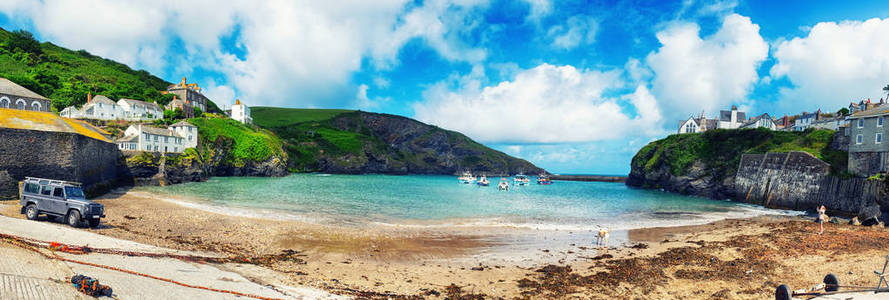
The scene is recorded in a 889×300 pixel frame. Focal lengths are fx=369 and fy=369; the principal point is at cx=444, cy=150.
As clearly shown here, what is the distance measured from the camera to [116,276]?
9.34 meters

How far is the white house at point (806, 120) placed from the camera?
2983 inches

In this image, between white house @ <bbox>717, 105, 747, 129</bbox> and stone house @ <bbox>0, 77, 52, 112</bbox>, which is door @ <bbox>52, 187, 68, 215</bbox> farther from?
white house @ <bbox>717, 105, 747, 129</bbox>

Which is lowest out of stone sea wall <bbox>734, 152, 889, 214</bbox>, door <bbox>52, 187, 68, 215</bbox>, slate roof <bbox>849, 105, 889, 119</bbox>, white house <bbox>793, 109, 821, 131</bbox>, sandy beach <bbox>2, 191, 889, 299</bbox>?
sandy beach <bbox>2, 191, 889, 299</bbox>

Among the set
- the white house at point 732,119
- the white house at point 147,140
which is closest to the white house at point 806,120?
the white house at point 732,119

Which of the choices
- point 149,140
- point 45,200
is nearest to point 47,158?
point 45,200

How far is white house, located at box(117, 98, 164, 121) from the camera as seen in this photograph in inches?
2808

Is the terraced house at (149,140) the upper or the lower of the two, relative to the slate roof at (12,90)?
lower

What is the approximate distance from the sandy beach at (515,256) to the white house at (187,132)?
163 ft

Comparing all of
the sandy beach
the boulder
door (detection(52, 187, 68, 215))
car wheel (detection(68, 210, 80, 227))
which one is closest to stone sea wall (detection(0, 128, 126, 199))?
the sandy beach

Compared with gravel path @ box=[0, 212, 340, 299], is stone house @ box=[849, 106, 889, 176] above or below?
above

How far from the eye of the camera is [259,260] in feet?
50.5

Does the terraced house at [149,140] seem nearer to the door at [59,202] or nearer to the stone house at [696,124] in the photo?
the door at [59,202]

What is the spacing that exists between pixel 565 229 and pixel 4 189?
39150mm

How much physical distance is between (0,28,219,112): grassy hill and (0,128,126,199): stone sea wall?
2129 inches
